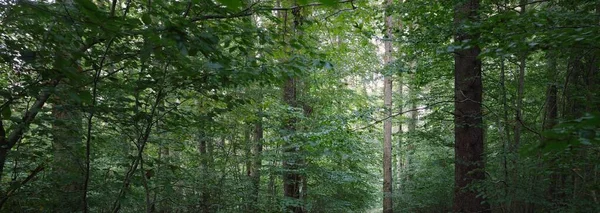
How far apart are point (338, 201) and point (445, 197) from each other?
3.30m

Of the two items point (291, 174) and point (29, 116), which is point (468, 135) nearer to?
point (291, 174)

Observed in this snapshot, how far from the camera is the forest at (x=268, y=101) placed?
2352 mm

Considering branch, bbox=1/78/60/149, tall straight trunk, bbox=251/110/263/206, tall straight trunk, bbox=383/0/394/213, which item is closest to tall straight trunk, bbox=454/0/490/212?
tall straight trunk, bbox=251/110/263/206

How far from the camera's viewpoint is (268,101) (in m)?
6.72

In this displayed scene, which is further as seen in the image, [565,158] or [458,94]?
[458,94]

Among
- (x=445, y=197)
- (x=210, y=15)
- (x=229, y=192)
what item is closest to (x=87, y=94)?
(x=210, y=15)

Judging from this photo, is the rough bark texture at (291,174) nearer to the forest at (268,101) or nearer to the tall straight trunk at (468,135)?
the forest at (268,101)

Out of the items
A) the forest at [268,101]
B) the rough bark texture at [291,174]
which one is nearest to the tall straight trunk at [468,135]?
the forest at [268,101]

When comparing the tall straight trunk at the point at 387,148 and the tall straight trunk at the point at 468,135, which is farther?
the tall straight trunk at the point at 387,148

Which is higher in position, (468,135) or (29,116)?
(468,135)

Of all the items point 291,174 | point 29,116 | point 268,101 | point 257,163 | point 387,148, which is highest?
point 268,101

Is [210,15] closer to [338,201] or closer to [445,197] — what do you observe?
[338,201]

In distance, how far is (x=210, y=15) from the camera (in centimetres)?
309

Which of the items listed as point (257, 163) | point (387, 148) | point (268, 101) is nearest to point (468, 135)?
point (268, 101)
